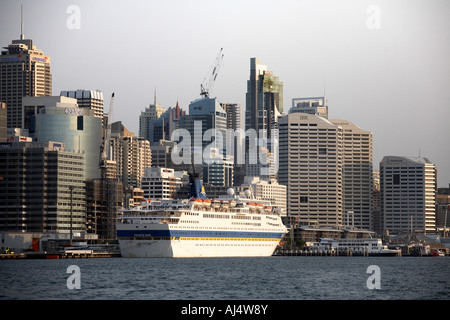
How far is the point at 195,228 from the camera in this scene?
549 ft

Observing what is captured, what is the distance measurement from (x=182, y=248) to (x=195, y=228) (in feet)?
20.9

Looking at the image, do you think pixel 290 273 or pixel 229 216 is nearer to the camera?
pixel 290 273

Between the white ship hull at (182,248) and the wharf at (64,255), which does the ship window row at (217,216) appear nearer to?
the white ship hull at (182,248)

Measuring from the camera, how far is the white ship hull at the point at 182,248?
525 ft

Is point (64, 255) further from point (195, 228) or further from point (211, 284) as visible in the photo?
point (211, 284)

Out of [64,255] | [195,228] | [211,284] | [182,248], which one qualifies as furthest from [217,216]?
[211,284]

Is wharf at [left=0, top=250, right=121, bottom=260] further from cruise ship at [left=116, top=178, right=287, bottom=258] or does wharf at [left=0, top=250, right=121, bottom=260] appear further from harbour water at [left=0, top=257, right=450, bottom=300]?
harbour water at [left=0, top=257, right=450, bottom=300]

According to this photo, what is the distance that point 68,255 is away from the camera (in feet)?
607

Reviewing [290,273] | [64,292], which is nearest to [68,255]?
[290,273]

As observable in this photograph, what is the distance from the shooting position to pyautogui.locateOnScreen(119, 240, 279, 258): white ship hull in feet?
525
